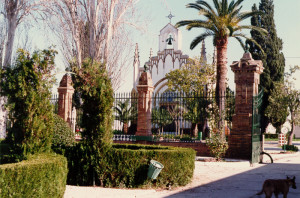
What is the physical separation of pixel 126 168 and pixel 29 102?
321cm

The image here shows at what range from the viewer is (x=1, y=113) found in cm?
1595

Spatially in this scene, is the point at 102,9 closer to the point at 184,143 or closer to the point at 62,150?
the point at 184,143

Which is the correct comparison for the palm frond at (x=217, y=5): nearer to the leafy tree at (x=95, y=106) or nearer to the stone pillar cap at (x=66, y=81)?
the stone pillar cap at (x=66, y=81)

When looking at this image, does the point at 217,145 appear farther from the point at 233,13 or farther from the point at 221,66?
the point at 233,13

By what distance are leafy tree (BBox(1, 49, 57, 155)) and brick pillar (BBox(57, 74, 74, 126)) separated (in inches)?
488

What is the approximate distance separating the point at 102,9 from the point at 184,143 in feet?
27.0

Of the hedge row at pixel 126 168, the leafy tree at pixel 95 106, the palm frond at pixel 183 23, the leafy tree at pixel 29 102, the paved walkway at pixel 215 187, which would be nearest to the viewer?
the leafy tree at pixel 29 102

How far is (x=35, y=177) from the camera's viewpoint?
20.2 ft

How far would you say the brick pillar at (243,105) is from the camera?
48.4 ft

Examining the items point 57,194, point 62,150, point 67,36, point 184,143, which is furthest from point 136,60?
point 57,194

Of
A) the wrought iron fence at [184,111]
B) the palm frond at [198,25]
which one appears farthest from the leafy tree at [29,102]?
the palm frond at [198,25]

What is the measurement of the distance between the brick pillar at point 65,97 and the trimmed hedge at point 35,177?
503 inches

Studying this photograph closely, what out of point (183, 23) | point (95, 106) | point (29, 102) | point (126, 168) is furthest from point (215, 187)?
point (183, 23)

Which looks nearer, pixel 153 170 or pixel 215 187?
pixel 153 170
